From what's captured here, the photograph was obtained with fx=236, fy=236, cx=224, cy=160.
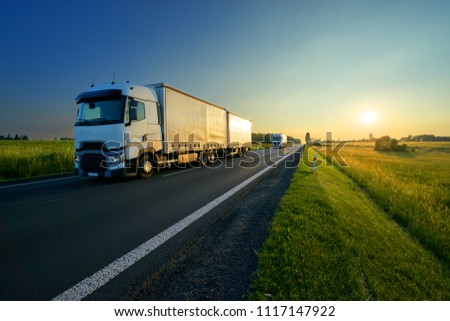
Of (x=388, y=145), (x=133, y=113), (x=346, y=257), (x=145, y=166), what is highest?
(x=133, y=113)

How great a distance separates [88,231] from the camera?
378 centimetres

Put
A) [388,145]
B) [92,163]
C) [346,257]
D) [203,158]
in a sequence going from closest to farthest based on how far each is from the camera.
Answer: [346,257] < [92,163] < [203,158] < [388,145]

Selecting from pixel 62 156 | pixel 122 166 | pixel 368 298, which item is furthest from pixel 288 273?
pixel 62 156

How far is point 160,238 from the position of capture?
3.46 meters

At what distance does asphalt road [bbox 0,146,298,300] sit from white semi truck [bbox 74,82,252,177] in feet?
4.80

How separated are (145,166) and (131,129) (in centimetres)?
163

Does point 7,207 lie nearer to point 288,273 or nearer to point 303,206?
point 288,273

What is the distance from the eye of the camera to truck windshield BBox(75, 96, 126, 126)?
→ 8.11 m

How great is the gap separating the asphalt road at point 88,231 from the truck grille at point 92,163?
119cm

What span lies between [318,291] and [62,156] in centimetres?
1423

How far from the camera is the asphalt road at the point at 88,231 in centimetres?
241

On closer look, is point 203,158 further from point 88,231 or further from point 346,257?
point 346,257

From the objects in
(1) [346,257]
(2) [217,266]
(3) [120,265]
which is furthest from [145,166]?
(1) [346,257]

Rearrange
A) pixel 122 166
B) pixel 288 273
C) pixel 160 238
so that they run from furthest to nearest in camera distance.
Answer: pixel 122 166, pixel 160 238, pixel 288 273
